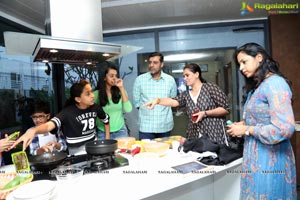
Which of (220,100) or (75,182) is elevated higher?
(220,100)

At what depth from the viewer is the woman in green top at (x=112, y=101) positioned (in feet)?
6.70

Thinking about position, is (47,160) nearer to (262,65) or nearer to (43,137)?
(43,137)

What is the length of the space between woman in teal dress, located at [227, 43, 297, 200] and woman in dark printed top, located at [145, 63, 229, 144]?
514 millimetres

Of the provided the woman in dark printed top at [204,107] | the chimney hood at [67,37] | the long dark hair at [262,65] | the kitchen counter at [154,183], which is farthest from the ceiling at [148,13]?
the kitchen counter at [154,183]

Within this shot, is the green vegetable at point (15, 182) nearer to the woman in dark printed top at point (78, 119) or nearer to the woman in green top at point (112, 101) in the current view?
the woman in dark printed top at point (78, 119)

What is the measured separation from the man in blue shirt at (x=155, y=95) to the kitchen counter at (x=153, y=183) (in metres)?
0.78

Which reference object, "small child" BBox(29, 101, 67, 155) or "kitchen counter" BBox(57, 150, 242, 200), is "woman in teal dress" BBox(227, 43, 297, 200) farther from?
"small child" BBox(29, 101, 67, 155)

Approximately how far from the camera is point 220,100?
1.76 m

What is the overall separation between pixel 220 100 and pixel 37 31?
8.27 feet

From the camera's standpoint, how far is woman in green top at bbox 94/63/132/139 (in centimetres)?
204

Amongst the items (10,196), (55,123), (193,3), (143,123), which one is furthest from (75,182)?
(193,3)

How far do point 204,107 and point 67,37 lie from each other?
122 cm

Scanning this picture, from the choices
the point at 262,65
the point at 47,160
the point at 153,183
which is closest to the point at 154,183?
the point at 153,183

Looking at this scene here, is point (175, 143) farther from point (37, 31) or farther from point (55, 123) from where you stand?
point (37, 31)
